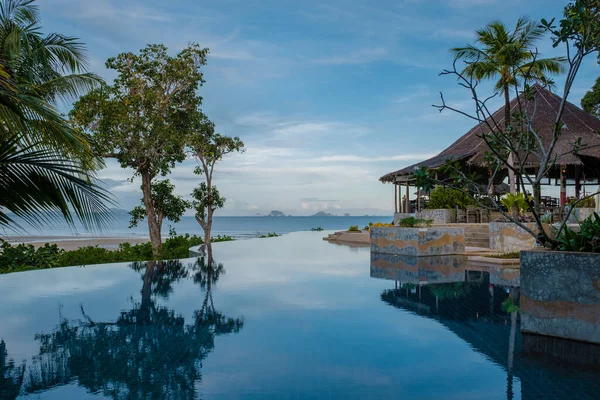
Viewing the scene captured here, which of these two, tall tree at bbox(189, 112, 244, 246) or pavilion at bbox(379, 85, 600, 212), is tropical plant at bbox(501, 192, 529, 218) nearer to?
pavilion at bbox(379, 85, 600, 212)

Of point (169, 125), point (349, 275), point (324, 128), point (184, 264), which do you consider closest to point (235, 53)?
point (169, 125)

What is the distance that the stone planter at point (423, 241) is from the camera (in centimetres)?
1392

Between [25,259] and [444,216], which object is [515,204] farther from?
[25,259]

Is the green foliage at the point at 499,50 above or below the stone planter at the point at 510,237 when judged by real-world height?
above

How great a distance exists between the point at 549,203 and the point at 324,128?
12988 millimetres

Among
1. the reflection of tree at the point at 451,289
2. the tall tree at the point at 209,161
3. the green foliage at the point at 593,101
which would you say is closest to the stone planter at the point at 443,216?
the tall tree at the point at 209,161

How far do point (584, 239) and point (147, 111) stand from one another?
13.2 meters

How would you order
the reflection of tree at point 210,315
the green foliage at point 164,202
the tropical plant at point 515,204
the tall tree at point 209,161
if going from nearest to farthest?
the reflection of tree at point 210,315 < the tropical plant at point 515,204 < the green foliage at point 164,202 < the tall tree at point 209,161

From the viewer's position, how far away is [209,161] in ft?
66.6

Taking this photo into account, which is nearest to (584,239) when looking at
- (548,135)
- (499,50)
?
(499,50)

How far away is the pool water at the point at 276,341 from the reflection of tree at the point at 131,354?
19 mm

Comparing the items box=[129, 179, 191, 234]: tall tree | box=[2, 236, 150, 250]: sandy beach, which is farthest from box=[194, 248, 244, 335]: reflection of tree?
box=[2, 236, 150, 250]: sandy beach

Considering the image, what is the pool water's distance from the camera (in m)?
4.11

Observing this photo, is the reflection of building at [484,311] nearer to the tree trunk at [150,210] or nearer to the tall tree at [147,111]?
the tree trunk at [150,210]
